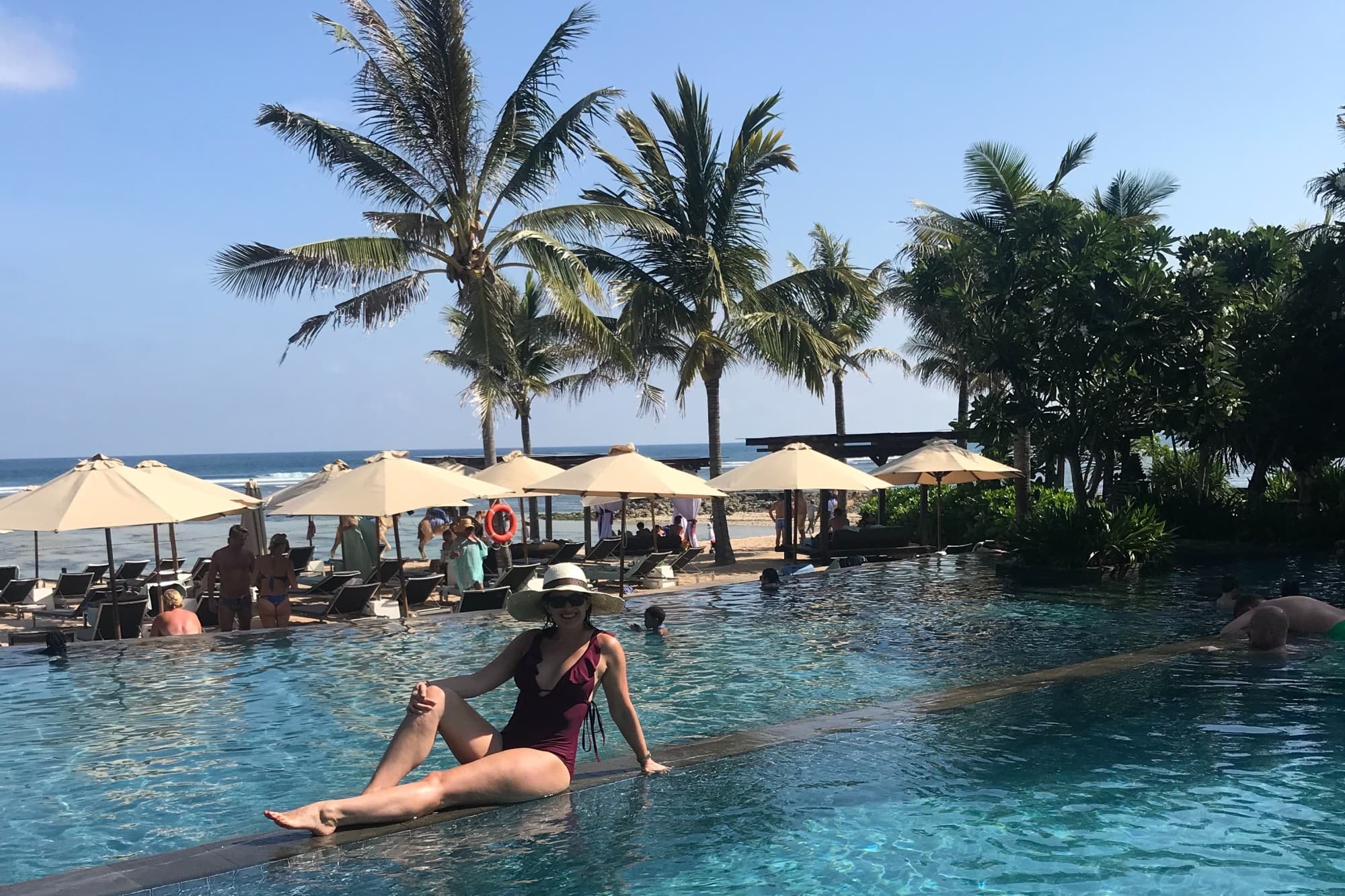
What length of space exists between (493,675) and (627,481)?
9801 mm

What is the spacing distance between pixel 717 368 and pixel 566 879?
18381mm

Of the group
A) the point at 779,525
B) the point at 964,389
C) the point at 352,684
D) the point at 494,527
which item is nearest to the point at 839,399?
the point at 964,389

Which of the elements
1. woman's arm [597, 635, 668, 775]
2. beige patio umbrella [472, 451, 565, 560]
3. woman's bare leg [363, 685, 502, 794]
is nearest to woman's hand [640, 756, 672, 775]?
woman's arm [597, 635, 668, 775]

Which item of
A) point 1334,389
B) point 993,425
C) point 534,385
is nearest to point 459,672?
point 993,425

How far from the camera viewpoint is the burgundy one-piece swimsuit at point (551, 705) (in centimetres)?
556

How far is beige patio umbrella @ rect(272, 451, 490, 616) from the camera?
40.9 ft

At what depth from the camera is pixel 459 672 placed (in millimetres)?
10352

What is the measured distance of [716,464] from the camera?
23.7 metres

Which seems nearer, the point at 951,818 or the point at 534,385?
the point at 951,818

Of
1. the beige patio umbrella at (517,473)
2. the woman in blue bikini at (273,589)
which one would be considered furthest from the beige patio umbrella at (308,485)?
the beige patio umbrella at (517,473)

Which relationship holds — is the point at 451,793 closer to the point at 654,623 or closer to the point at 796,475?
the point at 654,623

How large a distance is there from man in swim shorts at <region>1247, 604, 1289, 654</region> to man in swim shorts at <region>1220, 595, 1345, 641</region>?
261 mm

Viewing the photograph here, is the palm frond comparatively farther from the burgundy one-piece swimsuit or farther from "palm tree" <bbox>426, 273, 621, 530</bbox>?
the burgundy one-piece swimsuit

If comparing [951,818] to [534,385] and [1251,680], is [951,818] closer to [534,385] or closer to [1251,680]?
[1251,680]
